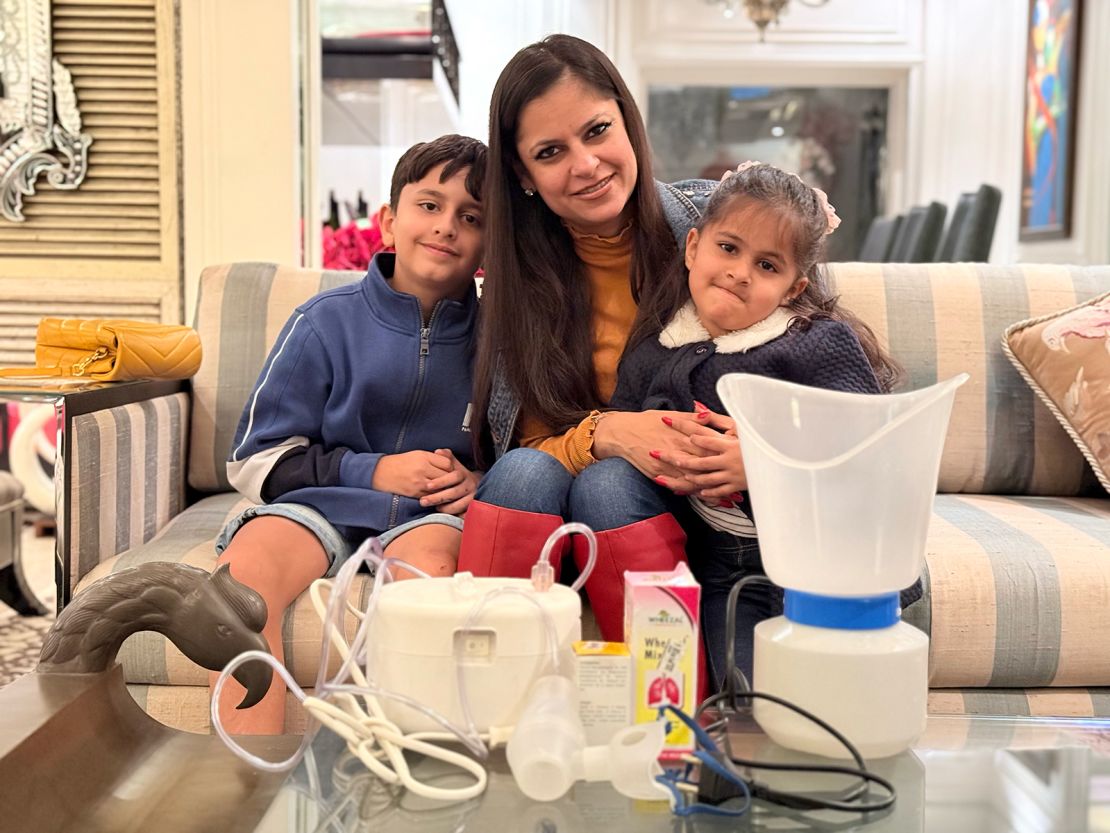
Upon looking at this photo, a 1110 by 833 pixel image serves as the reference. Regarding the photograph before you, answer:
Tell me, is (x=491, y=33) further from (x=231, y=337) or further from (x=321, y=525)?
(x=321, y=525)

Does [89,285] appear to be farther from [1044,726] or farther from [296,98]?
[1044,726]

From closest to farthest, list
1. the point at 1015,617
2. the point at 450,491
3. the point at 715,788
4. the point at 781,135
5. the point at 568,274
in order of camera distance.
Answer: the point at 715,788 → the point at 1015,617 → the point at 450,491 → the point at 568,274 → the point at 781,135

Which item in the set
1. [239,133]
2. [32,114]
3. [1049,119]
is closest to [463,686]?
[239,133]

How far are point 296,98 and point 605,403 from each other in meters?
1.30

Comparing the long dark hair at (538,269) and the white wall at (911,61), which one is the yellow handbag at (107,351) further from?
the white wall at (911,61)

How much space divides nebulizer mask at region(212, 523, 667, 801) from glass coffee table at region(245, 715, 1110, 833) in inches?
0.6

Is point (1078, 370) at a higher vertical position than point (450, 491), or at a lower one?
higher

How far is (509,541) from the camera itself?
4.29 ft

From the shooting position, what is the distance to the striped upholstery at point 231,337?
1878 mm

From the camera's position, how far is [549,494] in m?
1.34

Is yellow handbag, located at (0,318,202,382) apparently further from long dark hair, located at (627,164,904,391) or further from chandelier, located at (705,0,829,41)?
chandelier, located at (705,0,829,41)

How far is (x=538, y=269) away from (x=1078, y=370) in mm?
849

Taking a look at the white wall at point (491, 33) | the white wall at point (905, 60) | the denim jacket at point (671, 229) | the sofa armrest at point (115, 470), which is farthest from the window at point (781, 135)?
the sofa armrest at point (115, 470)

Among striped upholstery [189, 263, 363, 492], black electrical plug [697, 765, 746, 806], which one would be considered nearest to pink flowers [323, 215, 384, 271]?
striped upholstery [189, 263, 363, 492]
